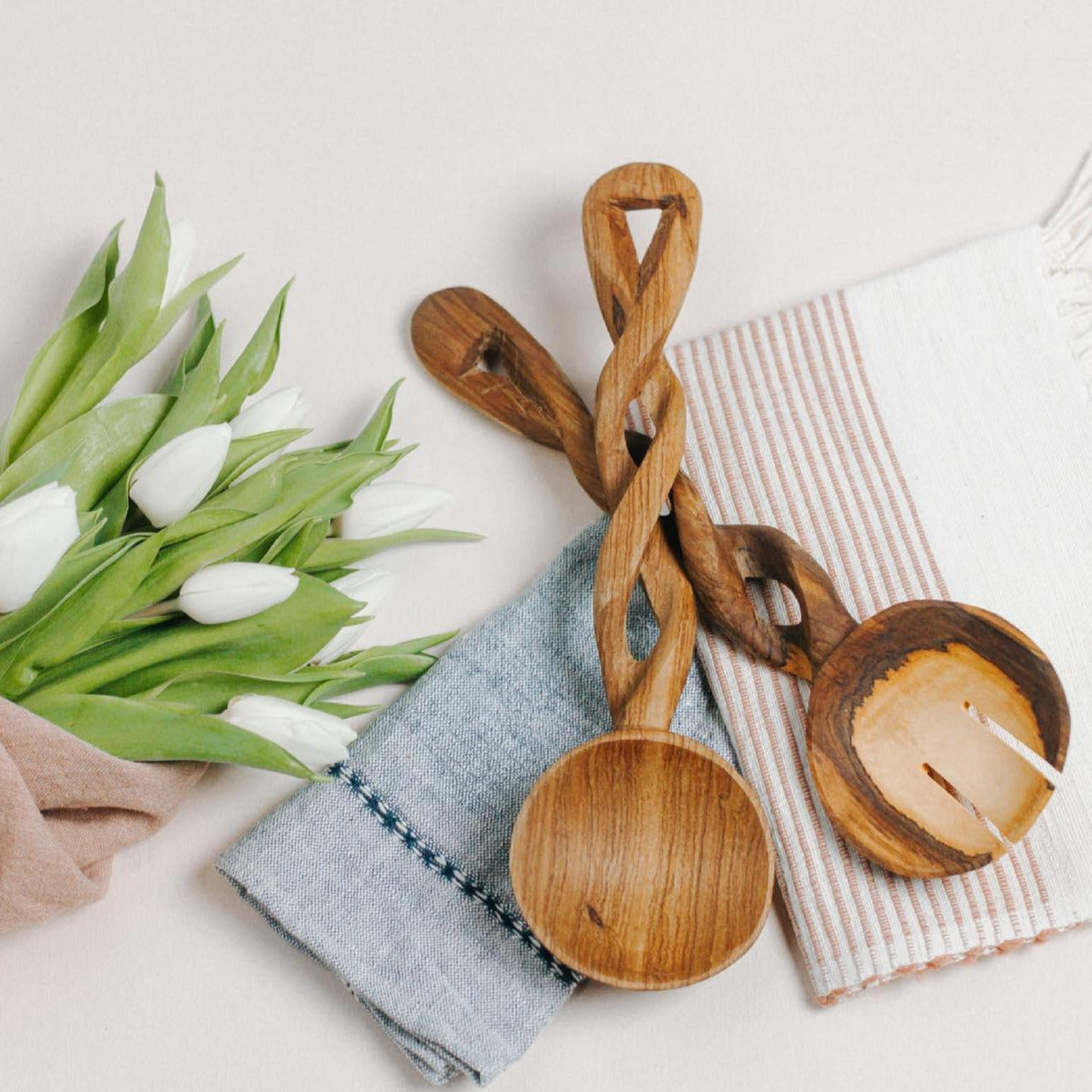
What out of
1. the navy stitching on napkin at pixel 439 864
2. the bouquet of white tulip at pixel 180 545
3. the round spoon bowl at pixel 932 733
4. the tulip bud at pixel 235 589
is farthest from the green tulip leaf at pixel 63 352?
the round spoon bowl at pixel 932 733

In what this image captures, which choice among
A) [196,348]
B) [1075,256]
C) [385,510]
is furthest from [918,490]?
[196,348]

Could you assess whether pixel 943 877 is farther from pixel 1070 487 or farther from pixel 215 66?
pixel 215 66

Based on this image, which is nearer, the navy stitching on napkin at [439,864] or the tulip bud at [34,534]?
the tulip bud at [34,534]

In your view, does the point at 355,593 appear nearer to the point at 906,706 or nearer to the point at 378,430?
the point at 378,430

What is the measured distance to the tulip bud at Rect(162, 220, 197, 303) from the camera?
0.58 m

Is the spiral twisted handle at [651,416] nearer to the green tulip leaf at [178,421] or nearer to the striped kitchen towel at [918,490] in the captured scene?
the striped kitchen towel at [918,490]

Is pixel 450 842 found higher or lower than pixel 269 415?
lower

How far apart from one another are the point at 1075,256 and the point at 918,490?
0.55 ft

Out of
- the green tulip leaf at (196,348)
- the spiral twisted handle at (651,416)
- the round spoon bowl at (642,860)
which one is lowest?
the round spoon bowl at (642,860)

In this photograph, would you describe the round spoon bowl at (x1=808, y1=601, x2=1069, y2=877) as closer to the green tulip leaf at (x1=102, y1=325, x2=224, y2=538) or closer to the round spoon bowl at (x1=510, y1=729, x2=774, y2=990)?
the round spoon bowl at (x1=510, y1=729, x2=774, y2=990)

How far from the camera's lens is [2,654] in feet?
1.69

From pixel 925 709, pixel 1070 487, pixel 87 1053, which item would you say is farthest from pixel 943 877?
pixel 87 1053

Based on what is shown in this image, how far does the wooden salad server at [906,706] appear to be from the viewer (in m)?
0.55

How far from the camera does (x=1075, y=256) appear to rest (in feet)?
2.16
